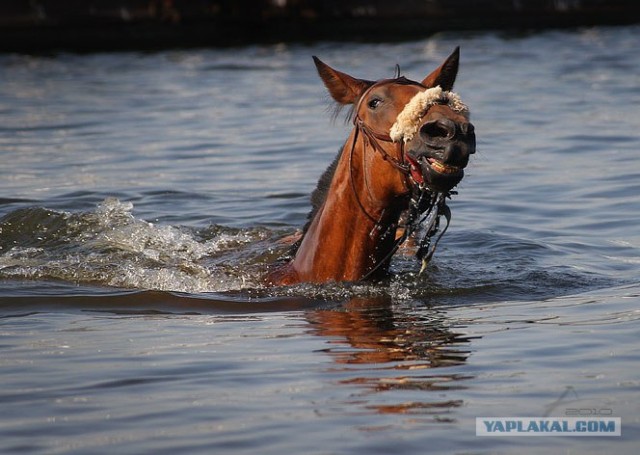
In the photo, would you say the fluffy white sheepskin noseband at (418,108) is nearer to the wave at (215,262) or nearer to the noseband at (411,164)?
the noseband at (411,164)

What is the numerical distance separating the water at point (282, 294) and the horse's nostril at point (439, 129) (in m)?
0.97

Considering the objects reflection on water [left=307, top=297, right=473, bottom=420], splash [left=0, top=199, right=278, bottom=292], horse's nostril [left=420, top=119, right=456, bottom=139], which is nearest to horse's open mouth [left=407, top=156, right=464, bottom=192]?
horse's nostril [left=420, top=119, right=456, bottom=139]

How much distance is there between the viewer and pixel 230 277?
7.68 m

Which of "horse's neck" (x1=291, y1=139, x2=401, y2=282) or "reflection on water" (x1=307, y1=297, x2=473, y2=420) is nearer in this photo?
"reflection on water" (x1=307, y1=297, x2=473, y2=420)

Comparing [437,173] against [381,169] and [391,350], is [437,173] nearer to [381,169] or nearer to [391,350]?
[381,169]

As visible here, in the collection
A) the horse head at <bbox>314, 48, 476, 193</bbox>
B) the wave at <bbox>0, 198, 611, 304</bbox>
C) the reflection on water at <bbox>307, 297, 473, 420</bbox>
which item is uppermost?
the horse head at <bbox>314, 48, 476, 193</bbox>

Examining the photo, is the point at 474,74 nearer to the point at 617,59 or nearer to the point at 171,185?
the point at 617,59

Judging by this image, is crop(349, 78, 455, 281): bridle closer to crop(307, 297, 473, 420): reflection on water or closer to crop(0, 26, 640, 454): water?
crop(307, 297, 473, 420): reflection on water

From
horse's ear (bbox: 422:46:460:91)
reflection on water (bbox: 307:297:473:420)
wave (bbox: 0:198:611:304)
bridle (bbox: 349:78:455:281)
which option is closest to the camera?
reflection on water (bbox: 307:297:473:420)

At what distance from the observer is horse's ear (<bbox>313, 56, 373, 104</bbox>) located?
645 cm

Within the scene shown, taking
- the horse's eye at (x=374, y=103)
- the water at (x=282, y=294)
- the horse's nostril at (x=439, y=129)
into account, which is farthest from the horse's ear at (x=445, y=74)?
the water at (x=282, y=294)

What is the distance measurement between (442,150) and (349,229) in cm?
92

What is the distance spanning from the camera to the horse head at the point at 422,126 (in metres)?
5.67

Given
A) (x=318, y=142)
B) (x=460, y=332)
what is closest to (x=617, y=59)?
(x=318, y=142)
